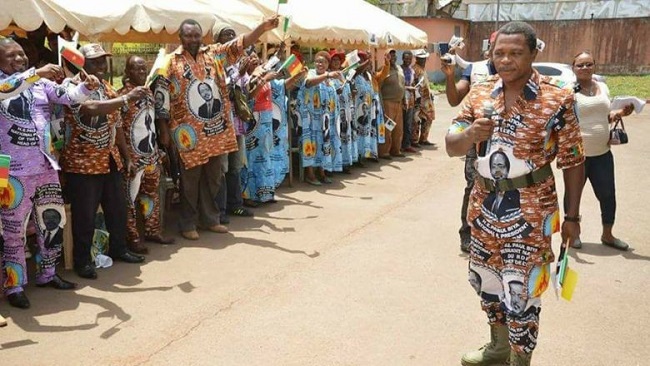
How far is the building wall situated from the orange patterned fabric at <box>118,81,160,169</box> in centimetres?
2462

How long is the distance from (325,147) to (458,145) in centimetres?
549

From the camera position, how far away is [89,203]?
15.4ft

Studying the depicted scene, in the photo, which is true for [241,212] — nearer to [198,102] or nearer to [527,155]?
[198,102]

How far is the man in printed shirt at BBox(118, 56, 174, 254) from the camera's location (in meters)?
5.14

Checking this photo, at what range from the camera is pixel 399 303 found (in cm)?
428

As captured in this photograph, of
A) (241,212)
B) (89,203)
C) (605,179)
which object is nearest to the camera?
(89,203)

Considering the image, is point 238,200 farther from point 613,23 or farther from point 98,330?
point 613,23

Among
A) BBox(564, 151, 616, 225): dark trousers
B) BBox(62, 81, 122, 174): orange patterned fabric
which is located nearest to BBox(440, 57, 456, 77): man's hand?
BBox(62, 81, 122, 174): orange patterned fabric

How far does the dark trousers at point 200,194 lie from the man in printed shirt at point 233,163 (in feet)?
0.71

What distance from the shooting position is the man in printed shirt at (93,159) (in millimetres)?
4496

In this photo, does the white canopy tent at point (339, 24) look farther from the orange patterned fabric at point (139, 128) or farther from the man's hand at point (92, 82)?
the man's hand at point (92, 82)

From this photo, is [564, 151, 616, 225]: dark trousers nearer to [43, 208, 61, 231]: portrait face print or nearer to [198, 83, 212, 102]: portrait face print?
[198, 83, 212, 102]: portrait face print

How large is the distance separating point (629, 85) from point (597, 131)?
834 inches

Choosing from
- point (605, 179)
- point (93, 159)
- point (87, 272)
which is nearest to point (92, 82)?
point (93, 159)
